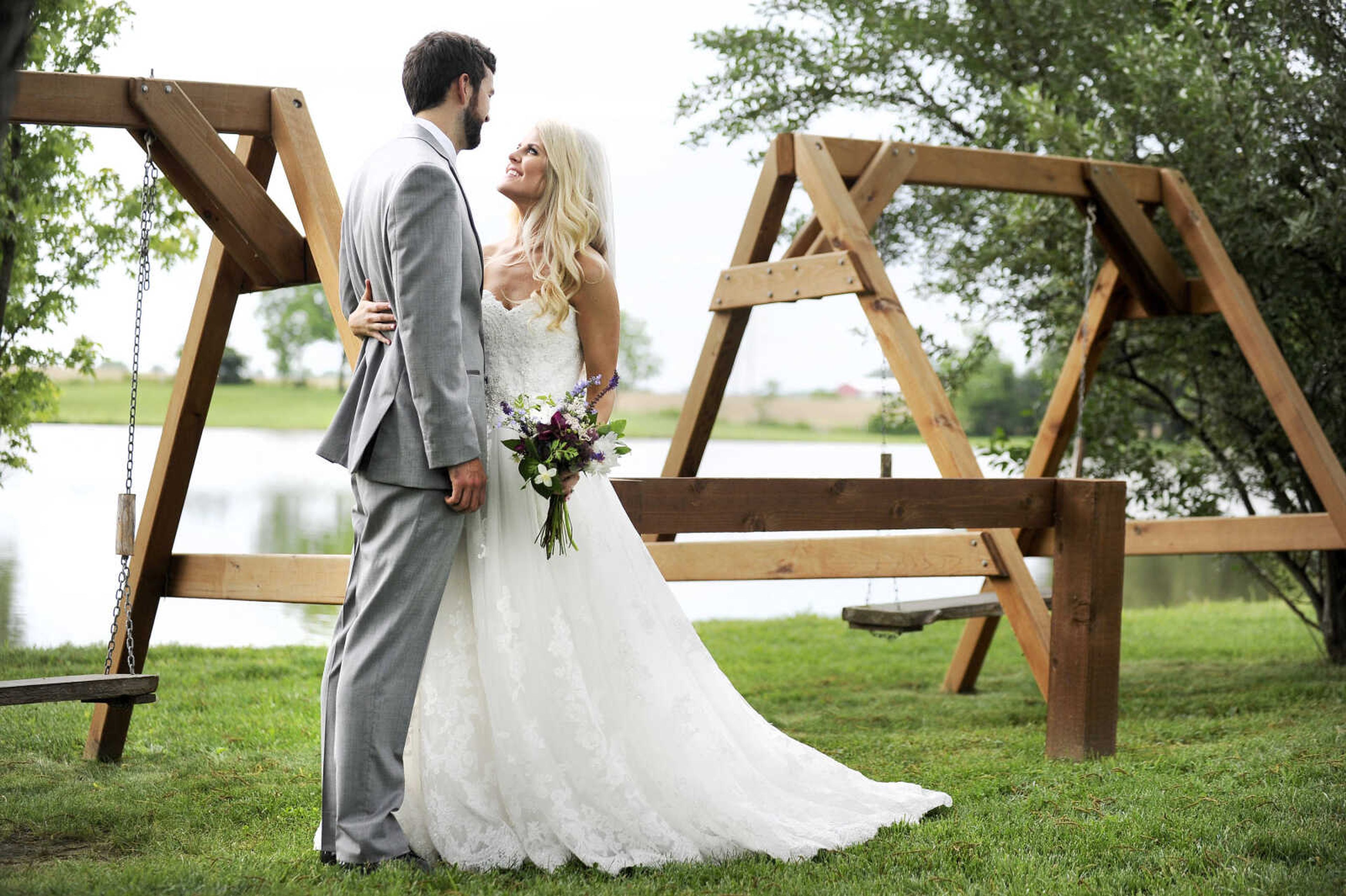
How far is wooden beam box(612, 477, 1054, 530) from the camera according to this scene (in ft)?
12.6

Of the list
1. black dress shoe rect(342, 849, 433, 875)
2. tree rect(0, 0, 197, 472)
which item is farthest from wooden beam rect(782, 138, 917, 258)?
tree rect(0, 0, 197, 472)

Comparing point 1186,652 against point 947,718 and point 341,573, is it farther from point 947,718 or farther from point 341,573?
point 341,573

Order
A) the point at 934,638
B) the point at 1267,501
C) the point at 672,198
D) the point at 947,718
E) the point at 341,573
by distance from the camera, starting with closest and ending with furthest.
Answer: the point at 341,573
the point at 947,718
the point at 1267,501
the point at 934,638
the point at 672,198

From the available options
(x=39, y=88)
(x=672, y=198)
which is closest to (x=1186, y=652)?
(x=39, y=88)

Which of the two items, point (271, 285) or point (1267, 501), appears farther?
point (1267, 501)

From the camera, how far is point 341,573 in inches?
156

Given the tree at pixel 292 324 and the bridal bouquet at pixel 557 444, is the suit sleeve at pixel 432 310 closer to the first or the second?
the bridal bouquet at pixel 557 444

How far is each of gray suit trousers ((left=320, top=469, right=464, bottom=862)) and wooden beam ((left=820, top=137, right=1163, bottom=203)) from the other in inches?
118

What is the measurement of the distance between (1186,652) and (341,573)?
6.08 metres

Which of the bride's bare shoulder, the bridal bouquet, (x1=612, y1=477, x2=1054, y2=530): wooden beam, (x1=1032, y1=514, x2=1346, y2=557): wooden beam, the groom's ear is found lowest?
(x1=1032, y1=514, x2=1346, y2=557): wooden beam

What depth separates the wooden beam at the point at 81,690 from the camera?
3.45 meters

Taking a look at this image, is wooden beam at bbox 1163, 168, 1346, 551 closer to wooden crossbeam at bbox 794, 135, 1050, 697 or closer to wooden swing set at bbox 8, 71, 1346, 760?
wooden swing set at bbox 8, 71, 1346, 760

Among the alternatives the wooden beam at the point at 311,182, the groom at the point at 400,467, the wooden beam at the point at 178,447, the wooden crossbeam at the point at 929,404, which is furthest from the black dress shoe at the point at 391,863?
the wooden crossbeam at the point at 929,404

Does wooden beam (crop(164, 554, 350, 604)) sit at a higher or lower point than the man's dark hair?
lower
